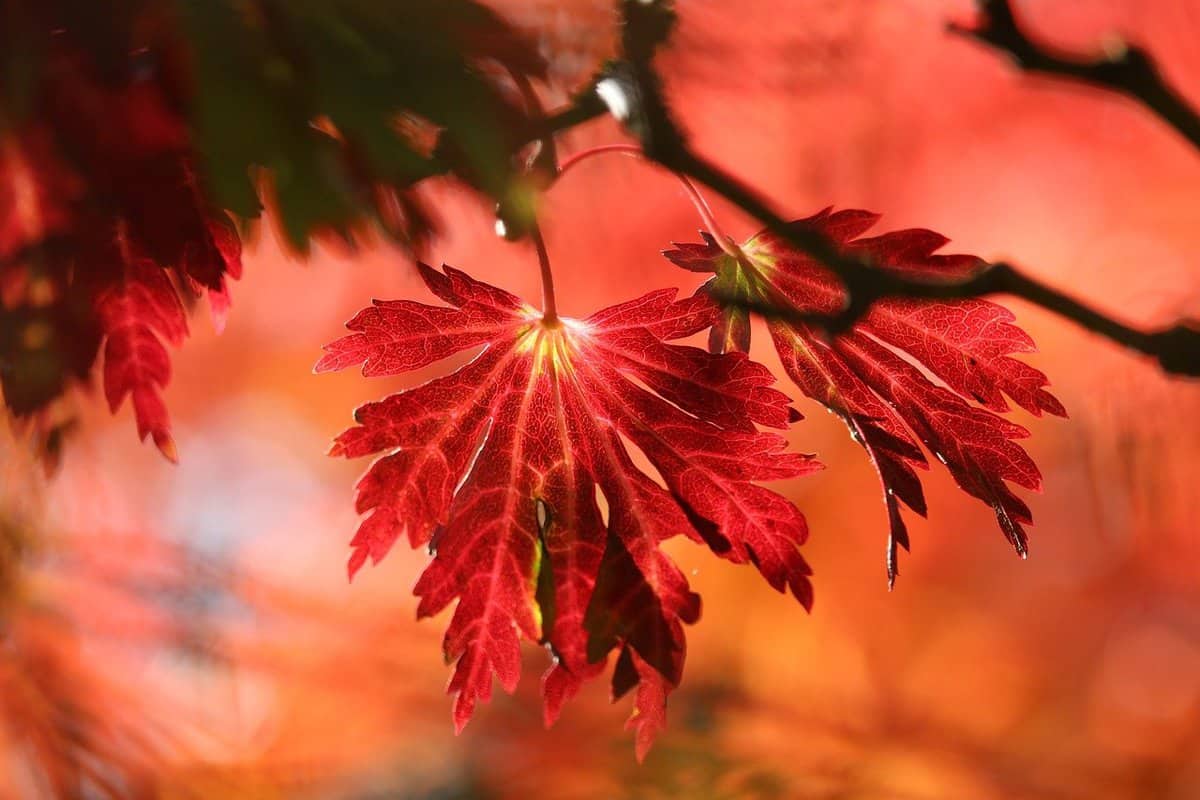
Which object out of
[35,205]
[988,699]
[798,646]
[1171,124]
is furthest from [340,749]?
[1171,124]

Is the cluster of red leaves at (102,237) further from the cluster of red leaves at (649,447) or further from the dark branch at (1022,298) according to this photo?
the dark branch at (1022,298)

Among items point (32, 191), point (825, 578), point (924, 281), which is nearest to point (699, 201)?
point (924, 281)

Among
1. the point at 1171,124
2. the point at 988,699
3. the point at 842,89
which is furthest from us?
the point at 988,699

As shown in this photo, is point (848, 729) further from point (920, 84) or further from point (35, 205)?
point (35, 205)

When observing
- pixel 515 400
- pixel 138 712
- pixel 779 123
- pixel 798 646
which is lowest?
pixel 138 712

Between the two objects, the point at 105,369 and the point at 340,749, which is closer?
the point at 105,369

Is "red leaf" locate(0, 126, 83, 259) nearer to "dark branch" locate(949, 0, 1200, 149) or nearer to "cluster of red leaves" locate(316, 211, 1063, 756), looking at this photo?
"cluster of red leaves" locate(316, 211, 1063, 756)

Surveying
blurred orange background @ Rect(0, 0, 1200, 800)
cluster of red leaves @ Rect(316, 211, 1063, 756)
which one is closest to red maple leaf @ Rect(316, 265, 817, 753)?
cluster of red leaves @ Rect(316, 211, 1063, 756)
